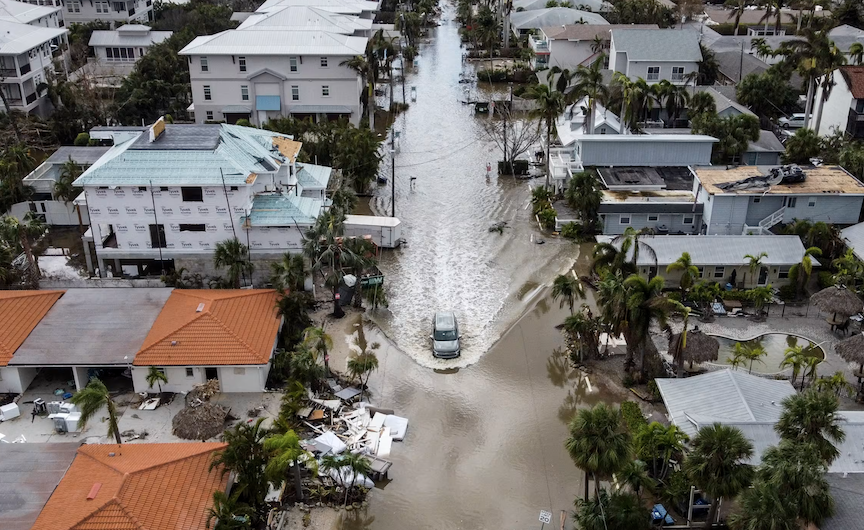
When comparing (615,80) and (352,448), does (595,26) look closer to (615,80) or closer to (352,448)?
(615,80)

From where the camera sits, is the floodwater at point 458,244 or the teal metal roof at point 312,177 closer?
the floodwater at point 458,244

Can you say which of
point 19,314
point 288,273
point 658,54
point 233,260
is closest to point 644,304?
point 288,273

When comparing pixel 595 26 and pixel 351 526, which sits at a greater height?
pixel 595 26

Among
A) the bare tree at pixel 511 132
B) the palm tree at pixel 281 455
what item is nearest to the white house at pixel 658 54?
the bare tree at pixel 511 132

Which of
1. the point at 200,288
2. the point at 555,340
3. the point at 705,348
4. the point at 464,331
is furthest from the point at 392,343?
the point at 705,348

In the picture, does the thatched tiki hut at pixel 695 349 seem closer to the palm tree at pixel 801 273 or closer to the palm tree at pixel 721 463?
the palm tree at pixel 721 463

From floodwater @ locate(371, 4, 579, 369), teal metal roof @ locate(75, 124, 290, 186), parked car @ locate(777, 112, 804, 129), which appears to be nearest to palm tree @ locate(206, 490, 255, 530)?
floodwater @ locate(371, 4, 579, 369)

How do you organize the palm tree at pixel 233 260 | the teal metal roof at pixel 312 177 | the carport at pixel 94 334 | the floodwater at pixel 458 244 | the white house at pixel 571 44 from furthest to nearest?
the white house at pixel 571 44 < the teal metal roof at pixel 312 177 < the floodwater at pixel 458 244 < the palm tree at pixel 233 260 < the carport at pixel 94 334
